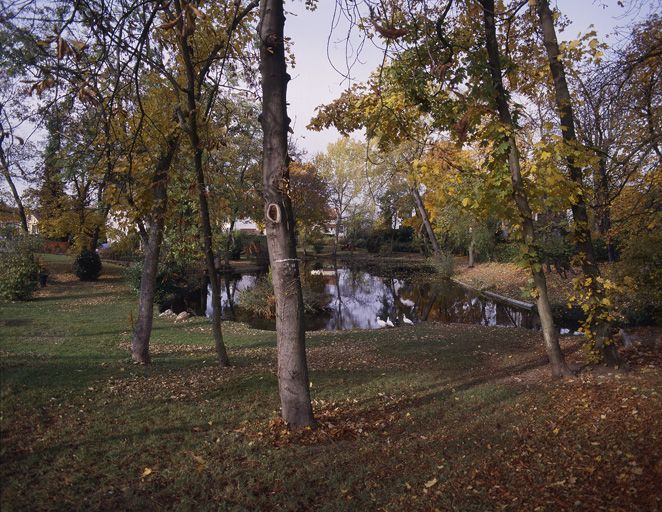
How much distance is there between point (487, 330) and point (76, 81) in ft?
35.6

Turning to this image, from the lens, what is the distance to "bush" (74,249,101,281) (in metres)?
25.0

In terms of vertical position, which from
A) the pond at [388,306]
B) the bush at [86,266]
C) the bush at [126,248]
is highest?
the bush at [126,248]

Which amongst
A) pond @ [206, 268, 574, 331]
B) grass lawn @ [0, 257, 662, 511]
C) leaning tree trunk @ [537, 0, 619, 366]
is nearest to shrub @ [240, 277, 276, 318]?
pond @ [206, 268, 574, 331]

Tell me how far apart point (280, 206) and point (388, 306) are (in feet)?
58.8

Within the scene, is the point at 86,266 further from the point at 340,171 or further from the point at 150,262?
the point at 340,171

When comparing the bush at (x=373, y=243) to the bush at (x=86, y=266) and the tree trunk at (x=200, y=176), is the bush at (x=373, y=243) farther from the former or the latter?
the tree trunk at (x=200, y=176)

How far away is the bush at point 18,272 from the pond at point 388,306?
663 centimetres

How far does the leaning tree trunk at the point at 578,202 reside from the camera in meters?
7.10

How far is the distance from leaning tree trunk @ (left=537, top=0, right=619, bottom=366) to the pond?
8.86 m

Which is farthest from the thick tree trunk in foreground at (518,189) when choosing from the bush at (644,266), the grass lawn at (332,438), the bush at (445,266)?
the bush at (445,266)

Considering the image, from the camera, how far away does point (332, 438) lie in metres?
5.01

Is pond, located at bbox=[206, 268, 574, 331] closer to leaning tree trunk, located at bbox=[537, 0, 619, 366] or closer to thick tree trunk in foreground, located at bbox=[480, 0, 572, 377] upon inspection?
leaning tree trunk, located at bbox=[537, 0, 619, 366]

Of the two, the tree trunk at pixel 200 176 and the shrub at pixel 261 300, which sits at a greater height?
the tree trunk at pixel 200 176

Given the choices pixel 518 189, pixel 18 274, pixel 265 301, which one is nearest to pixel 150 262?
pixel 518 189
